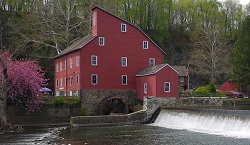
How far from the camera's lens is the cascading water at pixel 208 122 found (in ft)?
91.7

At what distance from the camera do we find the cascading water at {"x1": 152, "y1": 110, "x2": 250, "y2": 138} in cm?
2794

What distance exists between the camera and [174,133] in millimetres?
29438

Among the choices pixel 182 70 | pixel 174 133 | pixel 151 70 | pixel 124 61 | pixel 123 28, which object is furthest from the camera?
pixel 182 70

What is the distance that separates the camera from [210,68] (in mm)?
68125

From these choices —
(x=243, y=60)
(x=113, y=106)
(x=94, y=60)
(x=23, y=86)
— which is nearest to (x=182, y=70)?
(x=243, y=60)

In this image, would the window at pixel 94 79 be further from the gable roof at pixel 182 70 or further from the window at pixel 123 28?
the gable roof at pixel 182 70

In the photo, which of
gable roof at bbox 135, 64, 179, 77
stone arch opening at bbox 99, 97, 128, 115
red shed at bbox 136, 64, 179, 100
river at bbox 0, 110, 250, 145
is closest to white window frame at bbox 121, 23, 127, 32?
gable roof at bbox 135, 64, 179, 77

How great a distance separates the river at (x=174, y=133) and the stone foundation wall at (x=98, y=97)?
28.4 feet

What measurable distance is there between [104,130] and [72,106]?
10414mm

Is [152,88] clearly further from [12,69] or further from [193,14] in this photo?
[193,14]

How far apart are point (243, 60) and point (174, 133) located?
2885 cm

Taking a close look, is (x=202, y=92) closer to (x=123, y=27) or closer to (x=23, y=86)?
(x=123, y=27)

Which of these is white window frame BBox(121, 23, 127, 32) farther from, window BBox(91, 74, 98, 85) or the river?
→ the river

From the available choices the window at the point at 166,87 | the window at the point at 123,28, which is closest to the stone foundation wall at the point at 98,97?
the window at the point at 166,87
